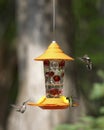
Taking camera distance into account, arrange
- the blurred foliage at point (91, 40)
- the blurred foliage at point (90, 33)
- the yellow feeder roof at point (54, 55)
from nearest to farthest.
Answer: the yellow feeder roof at point (54, 55) → the blurred foliage at point (91, 40) → the blurred foliage at point (90, 33)

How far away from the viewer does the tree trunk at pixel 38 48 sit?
773cm

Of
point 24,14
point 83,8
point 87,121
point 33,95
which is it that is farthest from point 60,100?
point 83,8

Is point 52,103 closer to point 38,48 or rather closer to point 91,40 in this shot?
point 38,48

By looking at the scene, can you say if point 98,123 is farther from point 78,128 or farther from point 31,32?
point 31,32

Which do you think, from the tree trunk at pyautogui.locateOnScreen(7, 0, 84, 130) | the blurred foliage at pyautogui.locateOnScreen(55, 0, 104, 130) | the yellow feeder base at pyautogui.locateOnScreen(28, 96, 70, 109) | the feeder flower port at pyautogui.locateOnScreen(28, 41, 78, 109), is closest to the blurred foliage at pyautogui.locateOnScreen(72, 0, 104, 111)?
the blurred foliage at pyautogui.locateOnScreen(55, 0, 104, 130)

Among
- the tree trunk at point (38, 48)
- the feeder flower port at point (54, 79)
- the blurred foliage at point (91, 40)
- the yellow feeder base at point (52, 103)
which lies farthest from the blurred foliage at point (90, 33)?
the yellow feeder base at point (52, 103)

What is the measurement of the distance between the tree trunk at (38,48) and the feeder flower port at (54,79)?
A: 2839mm

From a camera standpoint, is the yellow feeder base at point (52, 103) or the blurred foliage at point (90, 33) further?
the blurred foliage at point (90, 33)

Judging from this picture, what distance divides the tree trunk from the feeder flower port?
284cm

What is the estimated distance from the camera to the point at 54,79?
480 cm

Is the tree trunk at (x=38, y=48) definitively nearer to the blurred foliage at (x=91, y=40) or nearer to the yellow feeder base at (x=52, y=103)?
the blurred foliage at (x=91, y=40)

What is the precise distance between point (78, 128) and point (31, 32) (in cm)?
168

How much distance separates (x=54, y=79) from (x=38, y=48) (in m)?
3.03

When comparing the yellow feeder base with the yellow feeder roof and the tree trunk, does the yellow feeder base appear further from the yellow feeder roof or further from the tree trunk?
the tree trunk
